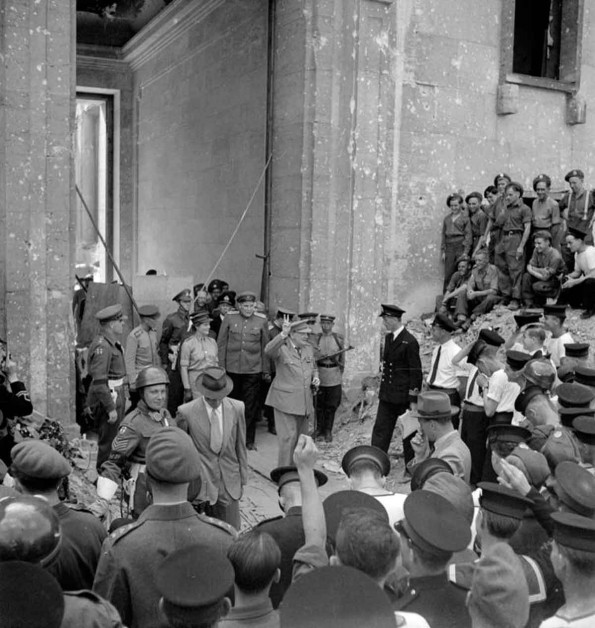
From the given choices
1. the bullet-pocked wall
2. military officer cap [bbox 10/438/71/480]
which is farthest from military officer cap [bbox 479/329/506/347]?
the bullet-pocked wall

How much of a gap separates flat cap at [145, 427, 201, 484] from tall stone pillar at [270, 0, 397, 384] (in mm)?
7149

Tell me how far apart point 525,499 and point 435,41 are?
993 centimetres

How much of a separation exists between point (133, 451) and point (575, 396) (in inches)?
113

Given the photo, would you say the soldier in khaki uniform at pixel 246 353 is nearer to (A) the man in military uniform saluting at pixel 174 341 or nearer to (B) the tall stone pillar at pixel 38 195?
(A) the man in military uniform saluting at pixel 174 341

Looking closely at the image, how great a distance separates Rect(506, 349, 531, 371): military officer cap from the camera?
21.6 ft

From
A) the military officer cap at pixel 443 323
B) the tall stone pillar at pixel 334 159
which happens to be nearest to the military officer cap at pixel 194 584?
the military officer cap at pixel 443 323

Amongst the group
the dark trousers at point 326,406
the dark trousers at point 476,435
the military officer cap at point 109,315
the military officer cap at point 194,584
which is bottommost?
the dark trousers at point 326,406

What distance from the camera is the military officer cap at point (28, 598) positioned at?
215 centimetres

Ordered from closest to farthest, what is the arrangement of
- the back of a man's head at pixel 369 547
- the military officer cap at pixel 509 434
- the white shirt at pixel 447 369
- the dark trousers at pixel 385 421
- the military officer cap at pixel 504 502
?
the back of a man's head at pixel 369 547
the military officer cap at pixel 504 502
the military officer cap at pixel 509 434
the white shirt at pixel 447 369
the dark trousers at pixel 385 421

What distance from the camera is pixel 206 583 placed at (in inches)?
96.8

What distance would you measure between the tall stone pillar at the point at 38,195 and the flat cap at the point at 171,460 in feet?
18.2

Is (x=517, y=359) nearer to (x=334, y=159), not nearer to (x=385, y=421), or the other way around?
(x=385, y=421)

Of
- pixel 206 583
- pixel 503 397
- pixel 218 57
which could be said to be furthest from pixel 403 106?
pixel 206 583

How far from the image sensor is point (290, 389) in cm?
834
